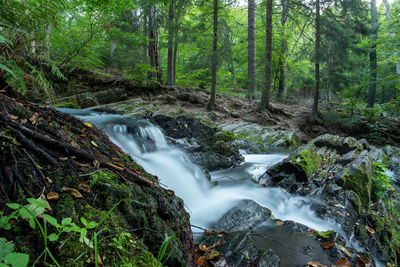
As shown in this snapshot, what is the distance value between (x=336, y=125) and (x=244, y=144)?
6946 mm

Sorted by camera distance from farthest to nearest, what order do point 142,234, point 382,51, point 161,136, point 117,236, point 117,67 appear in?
1. point 117,67
2. point 382,51
3. point 161,136
4. point 142,234
5. point 117,236

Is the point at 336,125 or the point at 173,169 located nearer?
the point at 173,169

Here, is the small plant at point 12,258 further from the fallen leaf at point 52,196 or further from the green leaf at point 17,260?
the fallen leaf at point 52,196

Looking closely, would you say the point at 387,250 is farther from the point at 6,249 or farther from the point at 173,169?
the point at 6,249

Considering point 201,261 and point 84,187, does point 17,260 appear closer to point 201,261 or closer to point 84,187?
point 84,187

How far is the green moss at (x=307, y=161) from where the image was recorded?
5.23m

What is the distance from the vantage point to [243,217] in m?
3.63

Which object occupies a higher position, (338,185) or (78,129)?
(78,129)

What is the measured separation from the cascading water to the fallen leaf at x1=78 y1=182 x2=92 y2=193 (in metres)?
1.99

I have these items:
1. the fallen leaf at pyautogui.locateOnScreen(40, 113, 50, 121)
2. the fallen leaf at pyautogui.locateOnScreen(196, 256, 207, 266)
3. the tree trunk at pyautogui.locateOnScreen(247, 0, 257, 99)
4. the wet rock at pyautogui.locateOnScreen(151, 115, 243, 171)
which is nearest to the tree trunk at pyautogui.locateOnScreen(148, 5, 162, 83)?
the tree trunk at pyautogui.locateOnScreen(247, 0, 257, 99)

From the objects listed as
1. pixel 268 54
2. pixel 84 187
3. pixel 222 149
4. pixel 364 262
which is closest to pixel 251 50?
pixel 268 54

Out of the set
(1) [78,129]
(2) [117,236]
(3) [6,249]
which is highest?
(1) [78,129]

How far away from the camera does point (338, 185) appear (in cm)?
459

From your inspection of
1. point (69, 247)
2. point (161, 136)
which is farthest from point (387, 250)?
point (161, 136)
